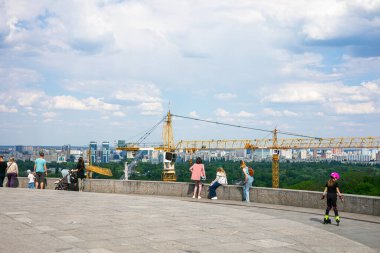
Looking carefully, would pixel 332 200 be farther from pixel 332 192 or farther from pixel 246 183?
pixel 246 183

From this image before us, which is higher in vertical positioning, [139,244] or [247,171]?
[247,171]

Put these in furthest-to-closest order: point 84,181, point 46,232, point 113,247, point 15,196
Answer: point 84,181 → point 15,196 → point 46,232 → point 113,247

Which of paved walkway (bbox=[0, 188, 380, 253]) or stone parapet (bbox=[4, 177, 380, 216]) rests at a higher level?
stone parapet (bbox=[4, 177, 380, 216])

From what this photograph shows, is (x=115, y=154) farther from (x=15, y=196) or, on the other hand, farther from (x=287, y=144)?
(x=15, y=196)

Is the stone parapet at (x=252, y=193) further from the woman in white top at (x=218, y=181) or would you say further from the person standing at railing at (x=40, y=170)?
the person standing at railing at (x=40, y=170)

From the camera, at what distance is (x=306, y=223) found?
1256 cm

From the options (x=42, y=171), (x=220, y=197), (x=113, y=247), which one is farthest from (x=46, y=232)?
(x=42, y=171)

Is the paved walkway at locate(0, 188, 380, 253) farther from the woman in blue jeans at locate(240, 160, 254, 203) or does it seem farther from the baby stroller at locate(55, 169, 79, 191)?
the baby stroller at locate(55, 169, 79, 191)

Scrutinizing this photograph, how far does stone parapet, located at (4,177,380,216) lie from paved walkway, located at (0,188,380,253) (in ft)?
1.77

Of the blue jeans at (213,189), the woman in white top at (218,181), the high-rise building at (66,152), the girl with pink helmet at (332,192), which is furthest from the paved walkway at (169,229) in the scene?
the high-rise building at (66,152)

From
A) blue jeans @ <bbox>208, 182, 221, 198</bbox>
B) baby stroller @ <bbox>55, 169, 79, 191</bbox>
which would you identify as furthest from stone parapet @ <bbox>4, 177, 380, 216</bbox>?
baby stroller @ <bbox>55, 169, 79, 191</bbox>

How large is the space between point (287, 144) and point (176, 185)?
348 feet

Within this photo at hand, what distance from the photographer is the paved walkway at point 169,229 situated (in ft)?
29.6

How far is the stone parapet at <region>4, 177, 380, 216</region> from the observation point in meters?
14.0
